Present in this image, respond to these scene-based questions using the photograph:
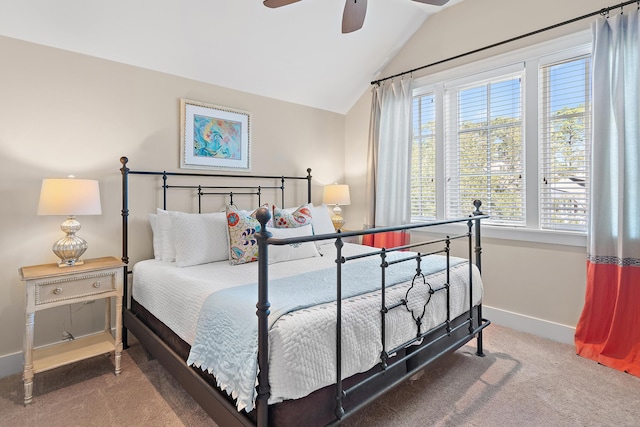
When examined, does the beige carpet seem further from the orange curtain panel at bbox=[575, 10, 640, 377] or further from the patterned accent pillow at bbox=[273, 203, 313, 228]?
the patterned accent pillow at bbox=[273, 203, 313, 228]

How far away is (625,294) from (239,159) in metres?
3.32

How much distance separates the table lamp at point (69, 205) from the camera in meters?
2.11

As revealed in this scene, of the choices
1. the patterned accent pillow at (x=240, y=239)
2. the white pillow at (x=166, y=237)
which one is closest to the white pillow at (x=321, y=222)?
the patterned accent pillow at (x=240, y=239)

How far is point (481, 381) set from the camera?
214 centimetres

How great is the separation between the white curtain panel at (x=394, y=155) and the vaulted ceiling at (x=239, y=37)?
1.49ft

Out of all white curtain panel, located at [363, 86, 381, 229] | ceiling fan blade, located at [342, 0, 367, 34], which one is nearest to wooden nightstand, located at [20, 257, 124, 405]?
ceiling fan blade, located at [342, 0, 367, 34]

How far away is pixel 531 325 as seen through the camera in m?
2.90

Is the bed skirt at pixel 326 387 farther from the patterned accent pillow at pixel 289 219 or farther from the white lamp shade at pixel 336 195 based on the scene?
the white lamp shade at pixel 336 195

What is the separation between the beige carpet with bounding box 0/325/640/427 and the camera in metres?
1.79

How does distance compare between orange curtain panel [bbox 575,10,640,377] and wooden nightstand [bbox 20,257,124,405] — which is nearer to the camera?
wooden nightstand [bbox 20,257,124,405]

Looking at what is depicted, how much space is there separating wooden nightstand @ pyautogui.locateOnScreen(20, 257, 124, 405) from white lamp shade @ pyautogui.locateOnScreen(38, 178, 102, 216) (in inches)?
14.7

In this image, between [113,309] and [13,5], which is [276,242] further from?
[13,5]

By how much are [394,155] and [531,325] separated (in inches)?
81.6

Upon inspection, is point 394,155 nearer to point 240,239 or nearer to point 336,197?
point 336,197
